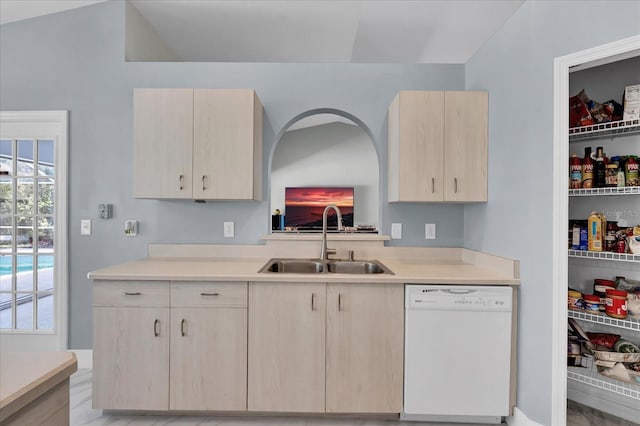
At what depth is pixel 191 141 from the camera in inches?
92.6

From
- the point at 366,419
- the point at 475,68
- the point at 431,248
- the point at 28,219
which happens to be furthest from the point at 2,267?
the point at 475,68

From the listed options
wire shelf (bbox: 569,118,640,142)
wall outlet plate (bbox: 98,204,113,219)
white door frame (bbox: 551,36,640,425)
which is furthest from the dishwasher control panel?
wall outlet plate (bbox: 98,204,113,219)

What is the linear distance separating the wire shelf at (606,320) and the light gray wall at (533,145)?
0.83ft

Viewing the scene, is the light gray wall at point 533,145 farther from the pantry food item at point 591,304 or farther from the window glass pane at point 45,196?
the window glass pane at point 45,196

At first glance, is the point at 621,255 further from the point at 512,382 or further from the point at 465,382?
the point at 465,382

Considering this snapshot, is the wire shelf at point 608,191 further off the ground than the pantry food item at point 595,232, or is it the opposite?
the wire shelf at point 608,191

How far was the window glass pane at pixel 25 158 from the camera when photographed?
2.78 meters

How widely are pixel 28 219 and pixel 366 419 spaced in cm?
284

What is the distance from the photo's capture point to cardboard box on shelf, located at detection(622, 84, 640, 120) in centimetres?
191

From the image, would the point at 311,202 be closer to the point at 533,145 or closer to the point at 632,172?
the point at 533,145

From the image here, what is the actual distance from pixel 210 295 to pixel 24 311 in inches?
72.4

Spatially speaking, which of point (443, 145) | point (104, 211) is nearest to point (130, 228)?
point (104, 211)

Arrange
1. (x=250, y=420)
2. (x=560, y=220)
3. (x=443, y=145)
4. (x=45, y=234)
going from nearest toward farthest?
(x=560, y=220)
(x=250, y=420)
(x=443, y=145)
(x=45, y=234)

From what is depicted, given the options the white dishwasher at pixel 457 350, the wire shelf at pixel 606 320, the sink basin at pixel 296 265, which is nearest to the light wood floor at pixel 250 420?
the white dishwasher at pixel 457 350
